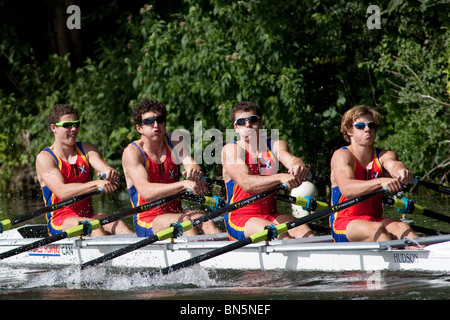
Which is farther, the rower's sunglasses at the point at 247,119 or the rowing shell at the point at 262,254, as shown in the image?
the rower's sunglasses at the point at 247,119

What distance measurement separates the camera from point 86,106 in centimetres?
1530

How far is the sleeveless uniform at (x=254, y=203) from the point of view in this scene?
279 inches

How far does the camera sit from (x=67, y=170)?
26.1ft

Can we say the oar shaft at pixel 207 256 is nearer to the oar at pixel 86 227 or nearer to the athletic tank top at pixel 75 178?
the oar at pixel 86 227

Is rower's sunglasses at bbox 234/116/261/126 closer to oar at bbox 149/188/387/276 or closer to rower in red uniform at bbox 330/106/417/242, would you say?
rower in red uniform at bbox 330/106/417/242

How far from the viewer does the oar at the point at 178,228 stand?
6.86 meters

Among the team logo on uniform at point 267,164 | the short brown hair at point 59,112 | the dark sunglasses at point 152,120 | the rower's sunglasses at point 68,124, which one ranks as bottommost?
the team logo on uniform at point 267,164

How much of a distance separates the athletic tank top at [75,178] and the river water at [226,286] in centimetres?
78

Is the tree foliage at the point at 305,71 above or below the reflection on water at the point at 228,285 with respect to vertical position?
above

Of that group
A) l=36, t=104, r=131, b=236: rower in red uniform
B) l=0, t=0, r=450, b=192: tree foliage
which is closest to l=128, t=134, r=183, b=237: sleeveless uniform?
l=36, t=104, r=131, b=236: rower in red uniform

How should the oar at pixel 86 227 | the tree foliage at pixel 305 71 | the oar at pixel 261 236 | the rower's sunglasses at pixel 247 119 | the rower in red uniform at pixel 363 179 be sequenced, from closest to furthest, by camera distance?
the rower in red uniform at pixel 363 179 < the oar at pixel 261 236 < the rower's sunglasses at pixel 247 119 < the oar at pixel 86 227 < the tree foliage at pixel 305 71

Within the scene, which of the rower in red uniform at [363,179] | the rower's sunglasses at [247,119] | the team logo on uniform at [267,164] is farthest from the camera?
the team logo on uniform at [267,164]

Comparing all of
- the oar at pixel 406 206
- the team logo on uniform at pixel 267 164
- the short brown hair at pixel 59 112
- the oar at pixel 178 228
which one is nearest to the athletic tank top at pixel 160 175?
the oar at pixel 178 228

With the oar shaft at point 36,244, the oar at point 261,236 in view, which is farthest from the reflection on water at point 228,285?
the oar shaft at point 36,244
